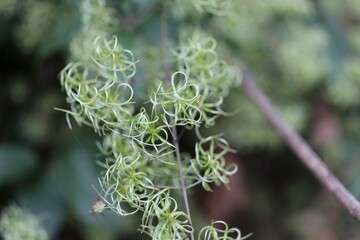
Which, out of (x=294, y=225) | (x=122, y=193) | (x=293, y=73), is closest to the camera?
(x=122, y=193)

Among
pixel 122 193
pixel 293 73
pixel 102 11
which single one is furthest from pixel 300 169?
pixel 122 193

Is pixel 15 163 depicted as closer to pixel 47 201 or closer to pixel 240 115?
pixel 47 201

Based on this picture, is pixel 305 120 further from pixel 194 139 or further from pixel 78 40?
pixel 78 40

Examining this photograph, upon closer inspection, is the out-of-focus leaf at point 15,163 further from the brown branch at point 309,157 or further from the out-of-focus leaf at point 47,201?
the brown branch at point 309,157

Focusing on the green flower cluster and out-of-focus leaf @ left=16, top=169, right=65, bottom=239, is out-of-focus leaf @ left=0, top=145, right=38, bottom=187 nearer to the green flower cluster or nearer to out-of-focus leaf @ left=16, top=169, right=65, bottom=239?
out-of-focus leaf @ left=16, top=169, right=65, bottom=239

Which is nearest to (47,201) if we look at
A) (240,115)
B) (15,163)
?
(15,163)
